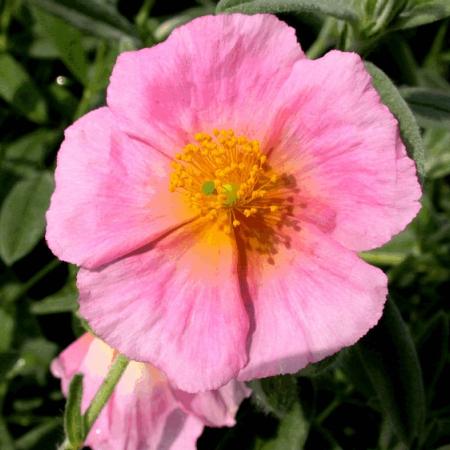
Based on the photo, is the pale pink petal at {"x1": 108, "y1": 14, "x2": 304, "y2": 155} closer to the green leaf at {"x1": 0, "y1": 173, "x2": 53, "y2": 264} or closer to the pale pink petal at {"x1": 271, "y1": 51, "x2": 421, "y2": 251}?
the pale pink petal at {"x1": 271, "y1": 51, "x2": 421, "y2": 251}

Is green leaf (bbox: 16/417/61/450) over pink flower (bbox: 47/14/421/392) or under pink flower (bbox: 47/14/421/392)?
under

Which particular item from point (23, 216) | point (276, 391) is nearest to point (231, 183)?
point (276, 391)

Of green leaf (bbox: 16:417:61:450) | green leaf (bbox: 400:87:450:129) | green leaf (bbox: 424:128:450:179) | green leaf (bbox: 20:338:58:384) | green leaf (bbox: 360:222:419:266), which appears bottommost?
green leaf (bbox: 16:417:61:450)

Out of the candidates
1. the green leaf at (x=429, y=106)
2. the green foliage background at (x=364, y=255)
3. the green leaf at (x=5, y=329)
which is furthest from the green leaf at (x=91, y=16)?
the green leaf at (x=5, y=329)

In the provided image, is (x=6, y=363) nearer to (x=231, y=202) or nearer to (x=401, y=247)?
(x=231, y=202)

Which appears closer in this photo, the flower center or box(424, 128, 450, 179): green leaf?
the flower center

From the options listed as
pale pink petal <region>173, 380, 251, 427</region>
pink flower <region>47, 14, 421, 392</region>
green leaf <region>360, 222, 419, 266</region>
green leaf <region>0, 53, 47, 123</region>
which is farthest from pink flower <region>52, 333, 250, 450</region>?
green leaf <region>0, 53, 47, 123</region>

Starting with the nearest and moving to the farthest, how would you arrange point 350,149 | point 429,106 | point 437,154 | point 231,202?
point 350,149, point 231,202, point 429,106, point 437,154

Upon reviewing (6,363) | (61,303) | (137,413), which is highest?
(137,413)
